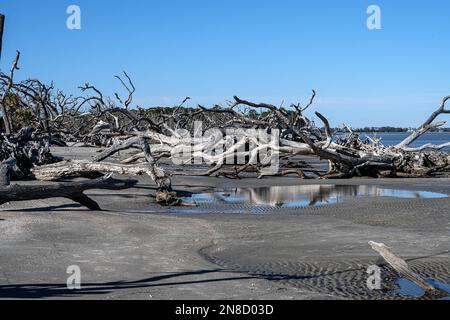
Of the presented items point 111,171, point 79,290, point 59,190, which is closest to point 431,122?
point 111,171

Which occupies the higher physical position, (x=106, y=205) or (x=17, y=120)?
(x=17, y=120)

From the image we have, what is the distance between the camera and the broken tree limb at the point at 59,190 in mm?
8594

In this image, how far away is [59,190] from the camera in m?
9.09

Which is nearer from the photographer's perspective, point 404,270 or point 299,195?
point 404,270

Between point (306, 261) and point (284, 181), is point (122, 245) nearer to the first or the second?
point (306, 261)

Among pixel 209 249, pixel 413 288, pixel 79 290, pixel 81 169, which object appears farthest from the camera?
pixel 81 169

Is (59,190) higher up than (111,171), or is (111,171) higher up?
(111,171)

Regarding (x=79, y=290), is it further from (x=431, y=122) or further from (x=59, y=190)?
(x=431, y=122)

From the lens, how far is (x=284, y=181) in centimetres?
1744

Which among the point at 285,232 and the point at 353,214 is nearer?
the point at 285,232

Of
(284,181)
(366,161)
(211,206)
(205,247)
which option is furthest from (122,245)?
(366,161)

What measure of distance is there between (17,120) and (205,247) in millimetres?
28646

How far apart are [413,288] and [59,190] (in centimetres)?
537

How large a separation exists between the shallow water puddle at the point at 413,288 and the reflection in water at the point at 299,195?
6264 millimetres
